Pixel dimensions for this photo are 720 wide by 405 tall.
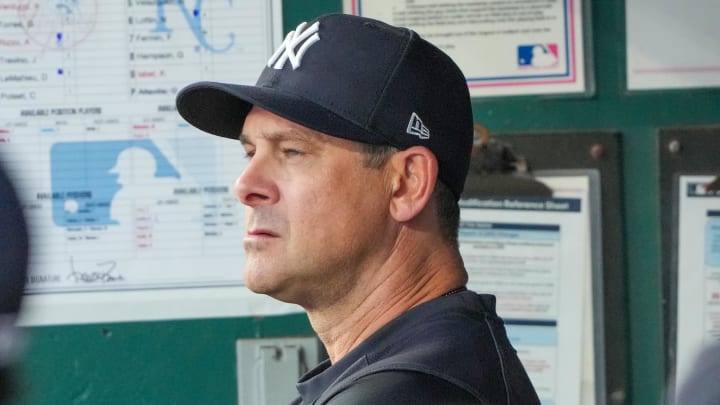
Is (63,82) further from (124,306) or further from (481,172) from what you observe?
(481,172)

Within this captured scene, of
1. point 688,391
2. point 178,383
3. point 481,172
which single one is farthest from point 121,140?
point 688,391

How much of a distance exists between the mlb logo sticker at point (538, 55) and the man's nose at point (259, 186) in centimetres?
70

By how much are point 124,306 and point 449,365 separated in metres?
1.06

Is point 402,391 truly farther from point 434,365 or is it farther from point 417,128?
point 417,128

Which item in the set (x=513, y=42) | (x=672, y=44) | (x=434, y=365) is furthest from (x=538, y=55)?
(x=434, y=365)

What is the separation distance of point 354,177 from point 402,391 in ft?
1.29

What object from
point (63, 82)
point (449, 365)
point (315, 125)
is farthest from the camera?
point (63, 82)

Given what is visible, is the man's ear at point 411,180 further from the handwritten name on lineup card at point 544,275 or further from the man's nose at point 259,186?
the handwritten name on lineup card at point 544,275

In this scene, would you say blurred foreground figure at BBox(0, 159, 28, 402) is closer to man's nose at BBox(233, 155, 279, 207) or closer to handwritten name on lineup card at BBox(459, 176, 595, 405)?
man's nose at BBox(233, 155, 279, 207)

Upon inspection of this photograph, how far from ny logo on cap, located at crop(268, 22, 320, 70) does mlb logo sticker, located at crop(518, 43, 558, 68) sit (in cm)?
65

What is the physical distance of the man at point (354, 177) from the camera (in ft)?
4.11

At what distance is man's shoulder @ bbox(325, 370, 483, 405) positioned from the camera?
96cm

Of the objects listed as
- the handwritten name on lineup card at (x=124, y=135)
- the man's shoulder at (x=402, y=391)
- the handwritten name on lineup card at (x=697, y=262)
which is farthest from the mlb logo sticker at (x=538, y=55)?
the man's shoulder at (x=402, y=391)

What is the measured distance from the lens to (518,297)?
6.22ft
